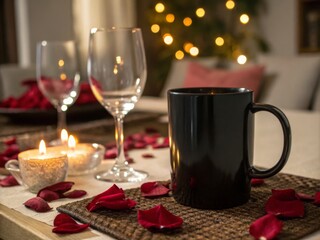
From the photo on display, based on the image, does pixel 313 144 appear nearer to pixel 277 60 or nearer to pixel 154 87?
pixel 277 60

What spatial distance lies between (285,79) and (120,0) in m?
1.75

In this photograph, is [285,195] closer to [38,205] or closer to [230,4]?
[38,205]

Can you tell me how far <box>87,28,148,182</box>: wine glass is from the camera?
2.40 ft

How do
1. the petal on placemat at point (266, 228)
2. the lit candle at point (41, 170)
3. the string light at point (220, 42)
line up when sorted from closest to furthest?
the petal on placemat at point (266, 228), the lit candle at point (41, 170), the string light at point (220, 42)

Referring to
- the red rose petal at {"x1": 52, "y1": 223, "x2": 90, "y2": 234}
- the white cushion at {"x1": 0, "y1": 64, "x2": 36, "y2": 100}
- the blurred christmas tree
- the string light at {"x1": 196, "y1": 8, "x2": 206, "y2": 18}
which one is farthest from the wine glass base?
the string light at {"x1": 196, "y1": 8, "x2": 206, "y2": 18}

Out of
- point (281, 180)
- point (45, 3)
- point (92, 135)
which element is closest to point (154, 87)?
point (45, 3)

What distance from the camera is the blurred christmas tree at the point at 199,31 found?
12.5ft

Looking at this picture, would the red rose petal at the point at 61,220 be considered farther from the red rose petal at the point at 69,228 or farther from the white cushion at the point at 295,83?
the white cushion at the point at 295,83

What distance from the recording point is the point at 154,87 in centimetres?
414

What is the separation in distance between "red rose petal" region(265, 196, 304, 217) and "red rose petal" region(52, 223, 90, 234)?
0.20 m

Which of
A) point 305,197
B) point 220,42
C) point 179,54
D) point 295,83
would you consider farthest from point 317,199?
point 220,42

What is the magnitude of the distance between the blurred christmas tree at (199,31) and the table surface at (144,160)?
2.47m

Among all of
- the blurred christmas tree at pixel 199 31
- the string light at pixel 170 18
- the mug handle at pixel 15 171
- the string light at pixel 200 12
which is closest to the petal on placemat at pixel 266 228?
the mug handle at pixel 15 171

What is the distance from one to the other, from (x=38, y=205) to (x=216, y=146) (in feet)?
0.75
